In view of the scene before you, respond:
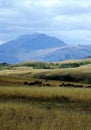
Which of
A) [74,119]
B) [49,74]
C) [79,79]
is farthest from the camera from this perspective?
[49,74]

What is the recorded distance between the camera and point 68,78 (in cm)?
11888

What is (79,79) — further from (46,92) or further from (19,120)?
(19,120)

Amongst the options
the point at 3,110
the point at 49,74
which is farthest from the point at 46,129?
the point at 49,74

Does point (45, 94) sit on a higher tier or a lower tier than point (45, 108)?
higher

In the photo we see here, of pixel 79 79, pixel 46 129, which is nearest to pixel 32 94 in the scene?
pixel 46 129

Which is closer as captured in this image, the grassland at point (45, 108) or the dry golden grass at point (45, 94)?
the grassland at point (45, 108)

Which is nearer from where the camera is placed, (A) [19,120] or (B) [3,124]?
(B) [3,124]

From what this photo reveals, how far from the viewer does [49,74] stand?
12681 cm

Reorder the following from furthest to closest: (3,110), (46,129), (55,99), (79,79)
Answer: (79,79)
(55,99)
(3,110)
(46,129)

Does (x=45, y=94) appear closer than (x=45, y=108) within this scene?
No

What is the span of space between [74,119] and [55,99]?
17500 millimetres

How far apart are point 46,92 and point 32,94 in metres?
1.27

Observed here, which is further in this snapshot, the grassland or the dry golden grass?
the dry golden grass

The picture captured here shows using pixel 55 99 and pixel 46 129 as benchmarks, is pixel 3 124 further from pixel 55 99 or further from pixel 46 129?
pixel 55 99
